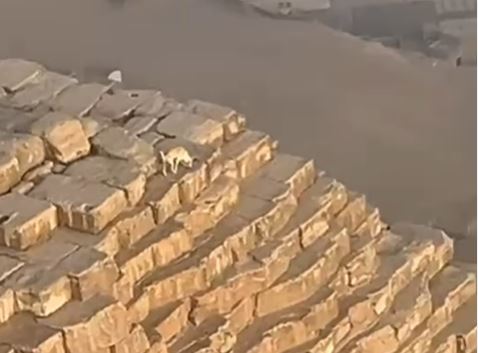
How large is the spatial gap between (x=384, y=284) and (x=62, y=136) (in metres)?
0.78

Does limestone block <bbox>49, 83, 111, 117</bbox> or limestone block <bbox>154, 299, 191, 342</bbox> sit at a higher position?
limestone block <bbox>49, 83, 111, 117</bbox>

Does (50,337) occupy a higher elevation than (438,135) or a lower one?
higher

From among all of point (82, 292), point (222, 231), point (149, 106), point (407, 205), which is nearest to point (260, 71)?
point (407, 205)

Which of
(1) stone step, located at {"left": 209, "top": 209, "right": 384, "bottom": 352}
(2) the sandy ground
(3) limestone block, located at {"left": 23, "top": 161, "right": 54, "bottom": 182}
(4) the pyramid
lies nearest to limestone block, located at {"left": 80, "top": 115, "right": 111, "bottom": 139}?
(4) the pyramid

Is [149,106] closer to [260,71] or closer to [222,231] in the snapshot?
[222,231]

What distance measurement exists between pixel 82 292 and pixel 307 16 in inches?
121

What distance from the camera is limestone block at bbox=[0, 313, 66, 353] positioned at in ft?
7.89

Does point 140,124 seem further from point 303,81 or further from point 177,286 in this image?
point 303,81

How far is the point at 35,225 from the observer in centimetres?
262

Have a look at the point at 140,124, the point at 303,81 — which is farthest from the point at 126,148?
the point at 303,81

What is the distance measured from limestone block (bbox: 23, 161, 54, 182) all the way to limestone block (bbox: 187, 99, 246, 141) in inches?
17.9

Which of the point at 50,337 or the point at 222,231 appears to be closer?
the point at 50,337

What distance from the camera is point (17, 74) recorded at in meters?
3.24

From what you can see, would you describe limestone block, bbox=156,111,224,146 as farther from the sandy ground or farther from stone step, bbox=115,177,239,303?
the sandy ground
